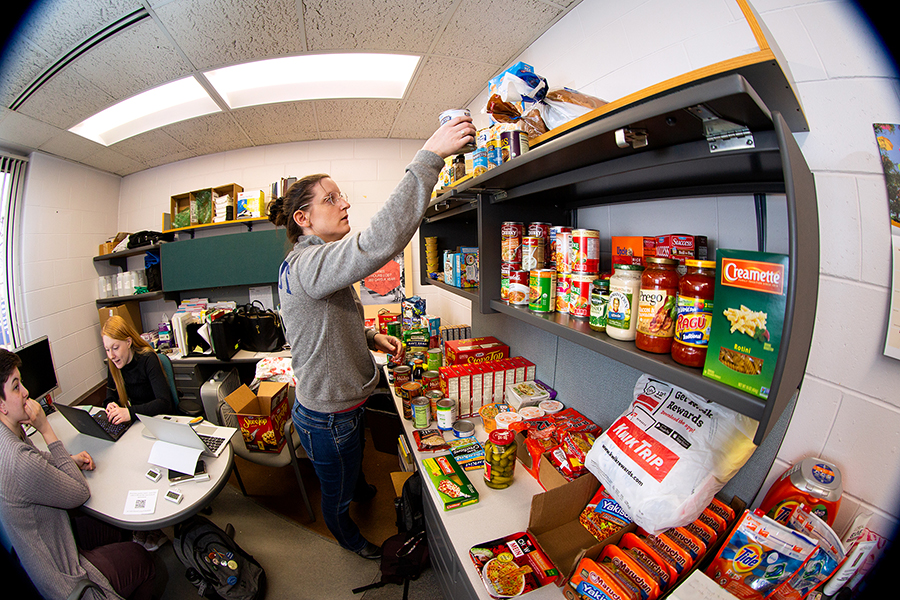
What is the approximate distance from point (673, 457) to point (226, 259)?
13.3ft

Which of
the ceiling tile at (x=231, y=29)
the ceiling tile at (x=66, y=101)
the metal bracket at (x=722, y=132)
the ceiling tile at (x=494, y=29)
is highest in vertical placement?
the ceiling tile at (x=231, y=29)

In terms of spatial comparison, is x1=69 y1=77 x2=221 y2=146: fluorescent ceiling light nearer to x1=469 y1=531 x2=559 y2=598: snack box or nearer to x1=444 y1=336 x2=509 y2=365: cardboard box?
x1=444 y1=336 x2=509 y2=365: cardboard box

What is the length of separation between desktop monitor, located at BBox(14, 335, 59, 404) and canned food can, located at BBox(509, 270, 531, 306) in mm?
2954

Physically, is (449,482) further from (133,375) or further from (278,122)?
(278,122)

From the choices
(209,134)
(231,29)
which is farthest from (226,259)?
(231,29)

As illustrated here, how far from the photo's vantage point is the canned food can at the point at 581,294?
0.91 meters

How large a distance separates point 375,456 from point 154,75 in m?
3.33

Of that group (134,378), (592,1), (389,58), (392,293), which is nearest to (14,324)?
(134,378)

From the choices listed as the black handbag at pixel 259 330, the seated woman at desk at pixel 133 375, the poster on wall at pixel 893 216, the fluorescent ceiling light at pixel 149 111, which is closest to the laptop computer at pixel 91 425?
the seated woman at desk at pixel 133 375

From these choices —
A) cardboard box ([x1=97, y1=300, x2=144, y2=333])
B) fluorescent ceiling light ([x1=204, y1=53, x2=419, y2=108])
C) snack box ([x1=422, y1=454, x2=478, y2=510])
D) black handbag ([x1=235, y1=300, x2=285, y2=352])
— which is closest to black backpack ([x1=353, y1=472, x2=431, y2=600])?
snack box ([x1=422, y1=454, x2=478, y2=510])

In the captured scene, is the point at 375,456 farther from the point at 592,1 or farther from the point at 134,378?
the point at 592,1

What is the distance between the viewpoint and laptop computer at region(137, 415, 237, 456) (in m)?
1.55

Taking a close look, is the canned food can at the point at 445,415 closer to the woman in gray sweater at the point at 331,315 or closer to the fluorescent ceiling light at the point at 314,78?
the woman in gray sweater at the point at 331,315

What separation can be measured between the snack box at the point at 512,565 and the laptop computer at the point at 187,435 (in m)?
1.50
